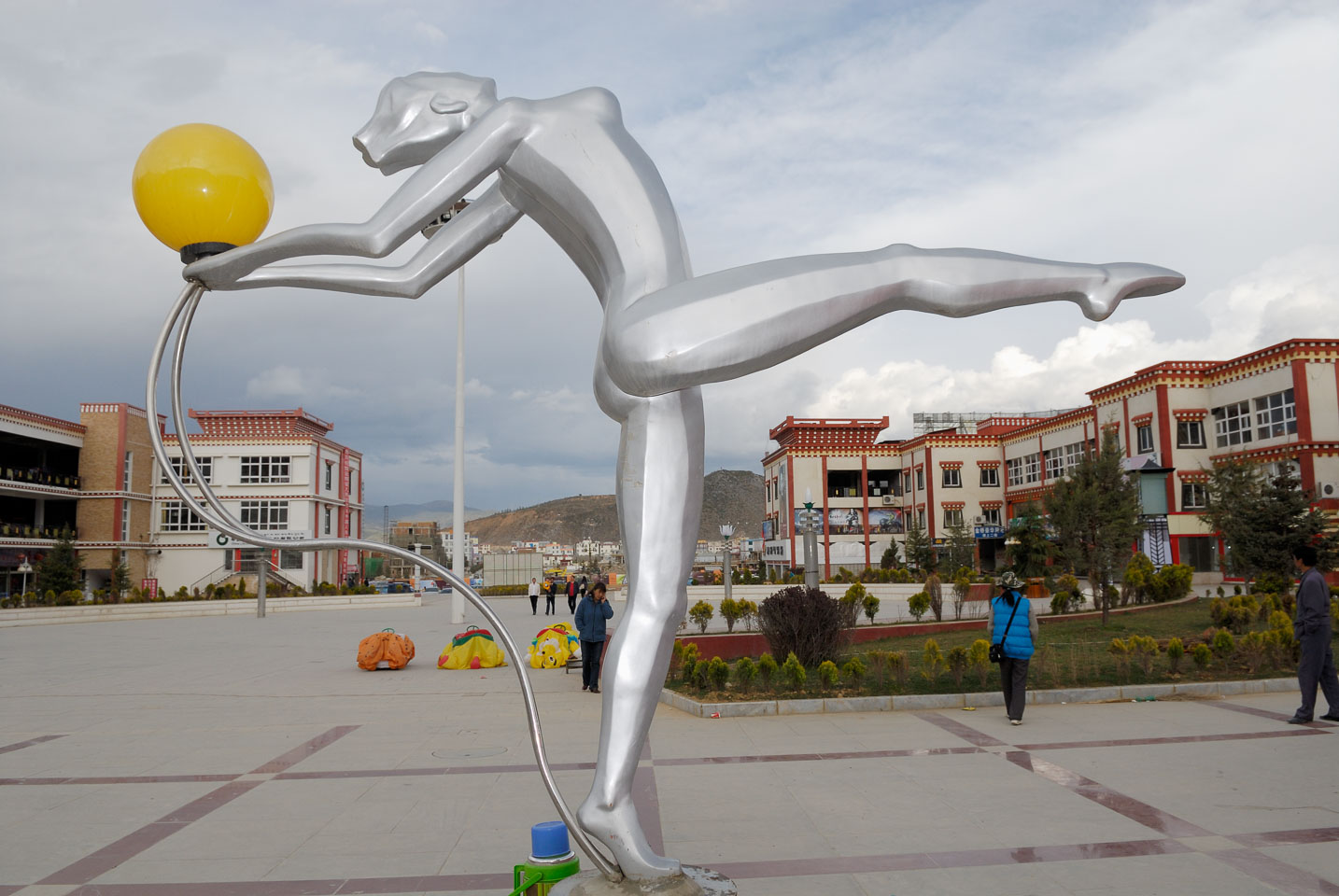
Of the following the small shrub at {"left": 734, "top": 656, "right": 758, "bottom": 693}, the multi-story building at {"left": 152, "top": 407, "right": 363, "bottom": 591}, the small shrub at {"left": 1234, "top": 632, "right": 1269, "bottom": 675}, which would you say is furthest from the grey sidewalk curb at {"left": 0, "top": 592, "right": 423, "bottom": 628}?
the small shrub at {"left": 1234, "top": 632, "right": 1269, "bottom": 675}

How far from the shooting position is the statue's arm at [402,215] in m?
3.04

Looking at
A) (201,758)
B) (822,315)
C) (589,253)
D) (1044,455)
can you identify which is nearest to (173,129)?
(589,253)

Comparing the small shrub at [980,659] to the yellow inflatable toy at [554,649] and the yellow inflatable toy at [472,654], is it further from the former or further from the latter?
the yellow inflatable toy at [472,654]

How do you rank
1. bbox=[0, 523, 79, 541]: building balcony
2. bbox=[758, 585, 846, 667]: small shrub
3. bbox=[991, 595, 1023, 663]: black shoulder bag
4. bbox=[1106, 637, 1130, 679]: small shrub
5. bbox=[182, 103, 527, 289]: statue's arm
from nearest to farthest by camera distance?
1. bbox=[182, 103, 527, 289]: statue's arm
2. bbox=[991, 595, 1023, 663]: black shoulder bag
3. bbox=[1106, 637, 1130, 679]: small shrub
4. bbox=[758, 585, 846, 667]: small shrub
5. bbox=[0, 523, 79, 541]: building balcony

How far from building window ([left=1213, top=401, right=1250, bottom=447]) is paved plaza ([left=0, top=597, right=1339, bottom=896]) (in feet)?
103

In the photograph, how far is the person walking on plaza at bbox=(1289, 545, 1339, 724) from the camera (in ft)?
27.1

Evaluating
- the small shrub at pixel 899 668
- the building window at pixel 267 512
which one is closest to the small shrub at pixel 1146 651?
the small shrub at pixel 899 668

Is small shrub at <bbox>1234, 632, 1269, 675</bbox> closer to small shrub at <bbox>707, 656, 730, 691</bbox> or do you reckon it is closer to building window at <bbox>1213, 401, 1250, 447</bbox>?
small shrub at <bbox>707, 656, 730, 691</bbox>

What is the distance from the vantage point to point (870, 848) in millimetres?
4871

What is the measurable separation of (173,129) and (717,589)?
3056 cm

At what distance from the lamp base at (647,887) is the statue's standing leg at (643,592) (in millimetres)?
50

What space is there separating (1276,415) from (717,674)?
111 ft

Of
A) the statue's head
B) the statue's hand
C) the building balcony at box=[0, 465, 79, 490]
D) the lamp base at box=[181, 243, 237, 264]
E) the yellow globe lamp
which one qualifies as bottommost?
the statue's hand

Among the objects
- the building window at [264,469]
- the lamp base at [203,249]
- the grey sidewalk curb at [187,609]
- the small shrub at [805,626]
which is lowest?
the grey sidewalk curb at [187,609]
